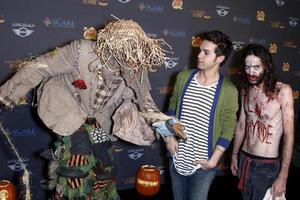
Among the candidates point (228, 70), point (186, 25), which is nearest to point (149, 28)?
point (186, 25)

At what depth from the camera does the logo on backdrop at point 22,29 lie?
269cm

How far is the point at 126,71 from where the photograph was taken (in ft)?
5.98

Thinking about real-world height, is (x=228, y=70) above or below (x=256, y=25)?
below

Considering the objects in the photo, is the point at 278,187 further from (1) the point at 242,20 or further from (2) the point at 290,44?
(2) the point at 290,44

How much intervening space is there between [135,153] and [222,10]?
184 cm

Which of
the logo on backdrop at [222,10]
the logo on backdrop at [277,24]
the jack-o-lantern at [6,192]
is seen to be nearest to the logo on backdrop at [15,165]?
the jack-o-lantern at [6,192]

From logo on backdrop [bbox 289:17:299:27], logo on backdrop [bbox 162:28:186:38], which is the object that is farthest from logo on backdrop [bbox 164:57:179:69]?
logo on backdrop [bbox 289:17:299:27]

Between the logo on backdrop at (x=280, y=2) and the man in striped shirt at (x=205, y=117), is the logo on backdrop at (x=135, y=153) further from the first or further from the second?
the logo on backdrop at (x=280, y=2)

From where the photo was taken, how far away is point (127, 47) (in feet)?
5.54

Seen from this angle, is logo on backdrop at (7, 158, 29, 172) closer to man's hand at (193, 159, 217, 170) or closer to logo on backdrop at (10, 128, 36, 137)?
logo on backdrop at (10, 128, 36, 137)

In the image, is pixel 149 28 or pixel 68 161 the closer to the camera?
pixel 68 161

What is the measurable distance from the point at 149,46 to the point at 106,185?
93 centimetres

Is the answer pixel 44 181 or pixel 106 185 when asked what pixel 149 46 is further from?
pixel 44 181

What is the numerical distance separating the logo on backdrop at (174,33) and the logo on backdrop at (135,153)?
1.23 m
